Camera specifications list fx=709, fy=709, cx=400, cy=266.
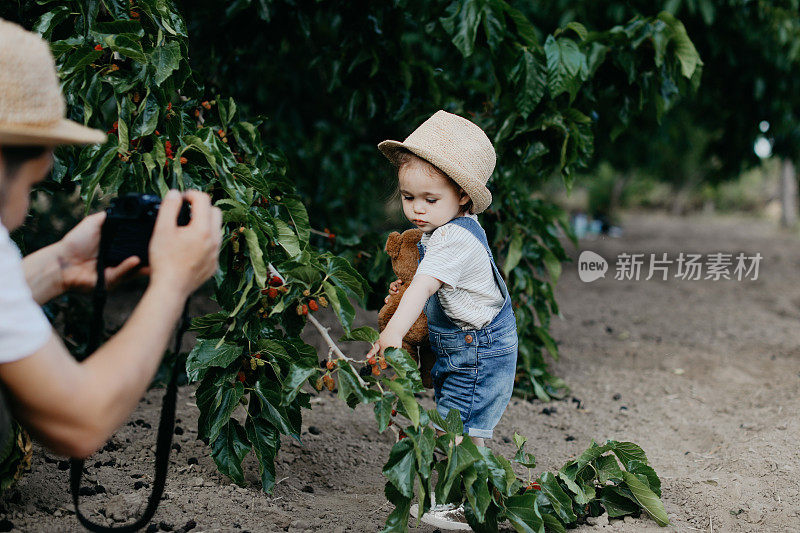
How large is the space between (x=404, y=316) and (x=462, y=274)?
1.07 ft

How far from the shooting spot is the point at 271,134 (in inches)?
195

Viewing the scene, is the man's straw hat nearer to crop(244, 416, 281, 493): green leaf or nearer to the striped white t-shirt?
the striped white t-shirt

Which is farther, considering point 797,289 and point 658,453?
point 797,289

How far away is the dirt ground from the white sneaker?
6.7 inches

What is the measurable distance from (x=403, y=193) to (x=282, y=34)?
1940mm

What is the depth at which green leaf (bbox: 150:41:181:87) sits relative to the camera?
2.28 m

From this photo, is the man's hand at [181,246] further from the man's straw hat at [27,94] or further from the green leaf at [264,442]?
the green leaf at [264,442]

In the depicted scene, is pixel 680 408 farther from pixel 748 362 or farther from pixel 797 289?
pixel 797 289

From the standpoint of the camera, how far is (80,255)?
1.90 meters

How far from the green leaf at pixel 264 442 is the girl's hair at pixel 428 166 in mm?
1006

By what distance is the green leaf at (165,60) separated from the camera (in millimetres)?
2277

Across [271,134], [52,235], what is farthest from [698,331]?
[52,235]
